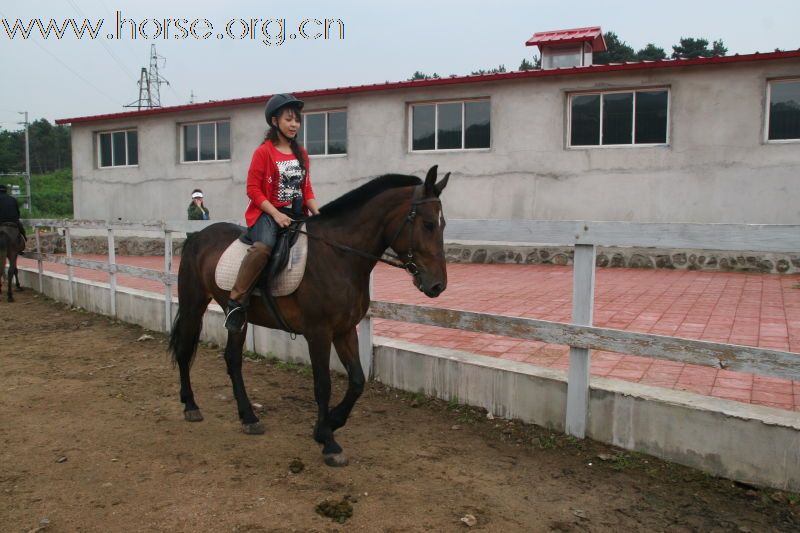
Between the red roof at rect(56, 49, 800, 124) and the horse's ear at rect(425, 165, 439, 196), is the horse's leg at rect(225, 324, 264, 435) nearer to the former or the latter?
the horse's ear at rect(425, 165, 439, 196)

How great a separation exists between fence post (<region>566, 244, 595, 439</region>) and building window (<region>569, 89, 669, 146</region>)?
11.5 metres

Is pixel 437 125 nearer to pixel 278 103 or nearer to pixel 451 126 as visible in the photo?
pixel 451 126

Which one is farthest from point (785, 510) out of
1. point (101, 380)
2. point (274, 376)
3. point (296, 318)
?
point (101, 380)

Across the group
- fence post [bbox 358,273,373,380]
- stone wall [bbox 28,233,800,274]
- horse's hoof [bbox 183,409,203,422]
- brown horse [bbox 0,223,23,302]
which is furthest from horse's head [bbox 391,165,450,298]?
brown horse [bbox 0,223,23,302]

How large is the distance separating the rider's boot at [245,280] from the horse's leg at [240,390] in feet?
0.77

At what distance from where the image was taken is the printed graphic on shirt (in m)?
4.38

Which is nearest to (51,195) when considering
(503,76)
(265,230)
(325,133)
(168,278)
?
(325,133)

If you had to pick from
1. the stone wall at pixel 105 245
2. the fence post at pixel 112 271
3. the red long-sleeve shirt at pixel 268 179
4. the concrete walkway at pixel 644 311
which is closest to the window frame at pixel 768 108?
the concrete walkway at pixel 644 311

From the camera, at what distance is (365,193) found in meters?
4.20

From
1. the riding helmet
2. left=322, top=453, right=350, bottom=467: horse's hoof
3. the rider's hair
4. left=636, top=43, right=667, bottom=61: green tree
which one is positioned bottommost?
left=322, top=453, right=350, bottom=467: horse's hoof

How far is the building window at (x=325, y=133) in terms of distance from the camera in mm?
17750

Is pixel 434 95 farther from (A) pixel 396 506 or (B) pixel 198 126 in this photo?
(A) pixel 396 506

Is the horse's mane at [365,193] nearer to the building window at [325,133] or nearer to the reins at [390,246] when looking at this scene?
the reins at [390,246]

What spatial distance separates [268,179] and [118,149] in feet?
65.6
